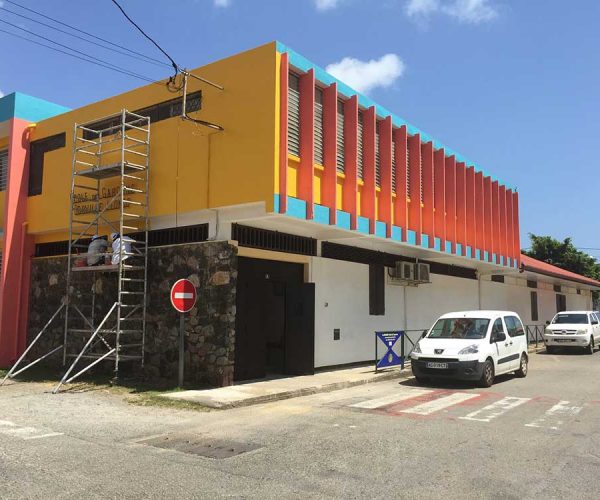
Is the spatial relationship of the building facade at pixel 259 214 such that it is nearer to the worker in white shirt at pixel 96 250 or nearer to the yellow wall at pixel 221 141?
the yellow wall at pixel 221 141

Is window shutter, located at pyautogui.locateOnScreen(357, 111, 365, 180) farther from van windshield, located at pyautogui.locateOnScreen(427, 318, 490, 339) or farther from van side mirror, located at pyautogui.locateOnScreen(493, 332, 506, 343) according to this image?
van side mirror, located at pyautogui.locateOnScreen(493, 332, 506, 343)

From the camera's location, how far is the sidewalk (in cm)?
1002

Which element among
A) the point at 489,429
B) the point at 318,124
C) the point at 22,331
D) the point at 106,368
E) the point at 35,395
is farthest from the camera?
the point at 22,331

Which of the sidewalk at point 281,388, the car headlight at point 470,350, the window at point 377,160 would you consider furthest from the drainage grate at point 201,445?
the window at point 377,160

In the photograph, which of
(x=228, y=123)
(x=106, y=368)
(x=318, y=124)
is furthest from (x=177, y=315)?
(x=318, y=124)

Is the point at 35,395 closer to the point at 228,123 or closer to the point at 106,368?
the point at 106,368

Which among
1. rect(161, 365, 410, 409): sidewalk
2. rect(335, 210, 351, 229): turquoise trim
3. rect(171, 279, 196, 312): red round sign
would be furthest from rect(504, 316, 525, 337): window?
rect(171, 279, 196, 312): red round sign

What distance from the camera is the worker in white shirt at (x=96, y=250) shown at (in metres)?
13.3

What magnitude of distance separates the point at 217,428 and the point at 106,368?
6.95 metres

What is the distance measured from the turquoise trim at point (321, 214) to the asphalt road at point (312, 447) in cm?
392

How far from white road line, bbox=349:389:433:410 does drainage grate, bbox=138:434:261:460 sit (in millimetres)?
3427

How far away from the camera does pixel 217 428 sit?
8.05 m

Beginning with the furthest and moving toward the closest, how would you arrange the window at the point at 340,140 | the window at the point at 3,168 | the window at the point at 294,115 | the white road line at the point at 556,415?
the window at the point at 3,168 < the window at the point at 340,140 < the window at the point at 294,115 < the white road line at the point at 556,415

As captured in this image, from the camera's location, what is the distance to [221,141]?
470 inches
